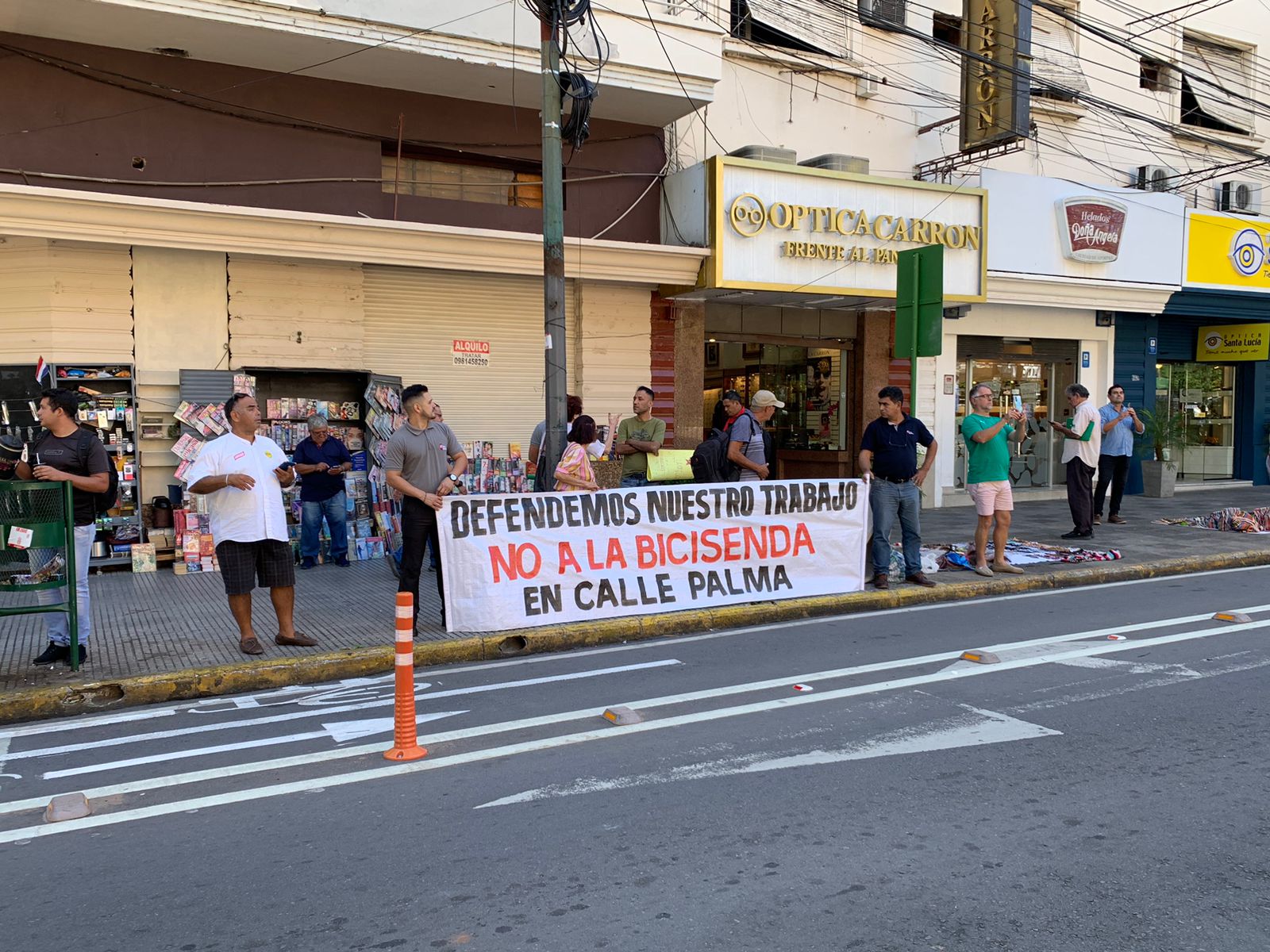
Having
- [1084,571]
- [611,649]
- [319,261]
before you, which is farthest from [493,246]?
[1084,571]

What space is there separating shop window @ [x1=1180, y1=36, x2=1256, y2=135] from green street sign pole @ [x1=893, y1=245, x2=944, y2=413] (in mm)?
13130

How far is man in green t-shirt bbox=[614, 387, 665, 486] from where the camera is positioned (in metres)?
10.3

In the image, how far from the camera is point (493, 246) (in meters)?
12.6

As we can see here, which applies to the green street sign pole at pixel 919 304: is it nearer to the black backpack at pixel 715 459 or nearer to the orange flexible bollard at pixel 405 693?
the black backpack at pixel 715 459

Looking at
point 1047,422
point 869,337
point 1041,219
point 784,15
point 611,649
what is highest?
point 784,15

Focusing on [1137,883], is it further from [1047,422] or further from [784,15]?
[1047,422]

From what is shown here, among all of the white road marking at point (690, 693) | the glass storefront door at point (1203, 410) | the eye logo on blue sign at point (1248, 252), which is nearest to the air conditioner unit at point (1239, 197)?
the eye logo on blue sign at point (1248, 252)

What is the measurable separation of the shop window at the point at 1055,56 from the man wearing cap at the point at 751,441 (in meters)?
10.9

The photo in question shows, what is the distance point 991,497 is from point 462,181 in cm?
802

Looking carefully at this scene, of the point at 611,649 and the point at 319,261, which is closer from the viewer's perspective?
the point at 611,649

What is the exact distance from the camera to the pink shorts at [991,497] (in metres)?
10.3

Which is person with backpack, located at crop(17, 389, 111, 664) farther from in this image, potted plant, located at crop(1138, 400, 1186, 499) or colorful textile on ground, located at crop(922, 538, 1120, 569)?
potted plant, located at crop(1138, 400, 1186, 499)

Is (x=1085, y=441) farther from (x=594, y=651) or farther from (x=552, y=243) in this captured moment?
(x=594, y=651)

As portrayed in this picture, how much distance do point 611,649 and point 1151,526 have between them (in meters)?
10.2
